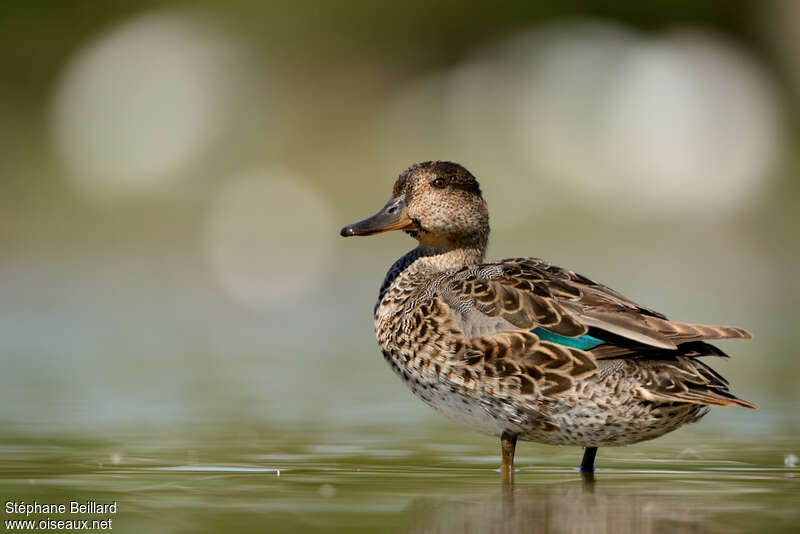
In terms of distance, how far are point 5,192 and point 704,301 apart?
15.0 metres

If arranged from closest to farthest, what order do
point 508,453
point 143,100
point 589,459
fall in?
point 508,453, point 589,459, point 143,100

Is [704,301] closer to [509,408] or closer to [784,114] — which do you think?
[509,408]

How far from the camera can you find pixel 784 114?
32.8 meters

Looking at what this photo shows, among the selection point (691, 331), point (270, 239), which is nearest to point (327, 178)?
point (270, 239)

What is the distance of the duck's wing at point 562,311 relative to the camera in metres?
5.43

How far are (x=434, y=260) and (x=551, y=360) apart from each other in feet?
4.64

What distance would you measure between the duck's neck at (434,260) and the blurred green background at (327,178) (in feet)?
3.92

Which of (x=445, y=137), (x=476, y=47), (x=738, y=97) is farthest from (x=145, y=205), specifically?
(x=738, y=97)

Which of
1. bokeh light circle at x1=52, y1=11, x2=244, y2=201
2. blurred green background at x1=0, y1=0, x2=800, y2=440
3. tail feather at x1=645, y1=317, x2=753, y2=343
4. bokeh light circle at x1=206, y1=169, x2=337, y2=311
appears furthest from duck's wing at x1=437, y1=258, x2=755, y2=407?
bokeh light circle at x1=52, y1=11, x2=244, y2=201

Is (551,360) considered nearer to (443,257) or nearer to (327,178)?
(443,257)

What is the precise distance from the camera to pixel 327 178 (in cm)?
2766

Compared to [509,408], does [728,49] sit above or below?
above

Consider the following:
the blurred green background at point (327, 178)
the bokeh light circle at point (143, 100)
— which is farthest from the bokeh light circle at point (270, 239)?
the bokeh light circle at point (143, 100)

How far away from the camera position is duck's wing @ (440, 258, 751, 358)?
5.43 metres
